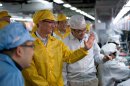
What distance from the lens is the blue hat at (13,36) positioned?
1567 mm

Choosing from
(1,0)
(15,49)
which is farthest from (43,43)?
(1,0)

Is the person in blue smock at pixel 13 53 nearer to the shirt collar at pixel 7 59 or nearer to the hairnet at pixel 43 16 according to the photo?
the shirt collar at pixel 7 59

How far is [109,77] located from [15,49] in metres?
3.41

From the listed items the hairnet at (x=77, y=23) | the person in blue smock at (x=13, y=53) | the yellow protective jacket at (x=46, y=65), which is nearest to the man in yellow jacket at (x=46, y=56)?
the yellow protective jacket at (x=46, y=65)

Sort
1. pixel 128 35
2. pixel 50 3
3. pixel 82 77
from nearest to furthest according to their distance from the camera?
pixel 82 77 → pixel 128 35 → pixel 50 3

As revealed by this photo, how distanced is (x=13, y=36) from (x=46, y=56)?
1244mm

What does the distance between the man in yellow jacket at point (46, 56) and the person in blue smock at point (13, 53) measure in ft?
3.76

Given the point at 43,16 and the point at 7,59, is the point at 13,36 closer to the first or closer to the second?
the point at 7,59

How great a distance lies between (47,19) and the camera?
296 cm

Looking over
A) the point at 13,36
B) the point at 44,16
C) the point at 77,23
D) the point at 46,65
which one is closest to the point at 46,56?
the point at 46,65

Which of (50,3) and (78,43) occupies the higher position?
(50,3)

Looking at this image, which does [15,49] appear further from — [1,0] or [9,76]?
[1,0]

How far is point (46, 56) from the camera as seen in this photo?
2.82m

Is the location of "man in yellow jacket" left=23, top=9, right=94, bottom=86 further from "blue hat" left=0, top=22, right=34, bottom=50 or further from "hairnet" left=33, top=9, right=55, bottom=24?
"blue hat" left=0, top=22, right=34, bottom=50
